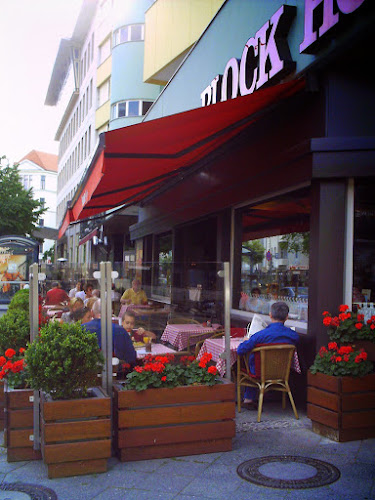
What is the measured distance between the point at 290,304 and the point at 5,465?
13.3 feet

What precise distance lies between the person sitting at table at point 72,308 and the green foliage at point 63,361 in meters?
1.10

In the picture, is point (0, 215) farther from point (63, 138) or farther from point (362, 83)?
point (362, 83)

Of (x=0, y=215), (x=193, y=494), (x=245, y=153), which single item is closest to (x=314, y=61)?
(x=245, y=153)

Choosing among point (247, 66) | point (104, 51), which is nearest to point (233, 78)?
point (247, 66)

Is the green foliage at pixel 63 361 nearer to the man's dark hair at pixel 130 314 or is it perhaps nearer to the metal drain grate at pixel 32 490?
the metal drain grate at pixel 32 490

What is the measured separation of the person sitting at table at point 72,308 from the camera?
5564mm

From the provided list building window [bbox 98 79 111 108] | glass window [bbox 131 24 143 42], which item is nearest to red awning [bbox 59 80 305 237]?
glass window [bbox 131 24 143 42]

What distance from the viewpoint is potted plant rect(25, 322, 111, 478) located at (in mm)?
4141

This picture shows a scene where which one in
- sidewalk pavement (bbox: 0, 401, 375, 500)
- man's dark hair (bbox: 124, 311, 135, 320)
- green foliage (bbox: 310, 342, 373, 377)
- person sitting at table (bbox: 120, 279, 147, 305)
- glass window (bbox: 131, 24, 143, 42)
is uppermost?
glass window (bbox: 131, 24, 143, 42)

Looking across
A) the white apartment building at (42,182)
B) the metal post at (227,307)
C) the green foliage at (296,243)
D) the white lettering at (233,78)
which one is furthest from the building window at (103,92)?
the white apartment building at (42,182)

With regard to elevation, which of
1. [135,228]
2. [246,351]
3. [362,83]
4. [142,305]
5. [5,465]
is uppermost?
[362,83]

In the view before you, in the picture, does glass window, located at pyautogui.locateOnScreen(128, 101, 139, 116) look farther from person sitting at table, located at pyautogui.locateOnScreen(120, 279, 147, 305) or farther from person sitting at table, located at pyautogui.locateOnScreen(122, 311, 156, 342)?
person sitting at table, located at pyautogui.locateOnScreen(122, 311, 156, 342)

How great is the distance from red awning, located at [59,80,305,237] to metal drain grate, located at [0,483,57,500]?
127 inches

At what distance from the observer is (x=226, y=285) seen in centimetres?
515
